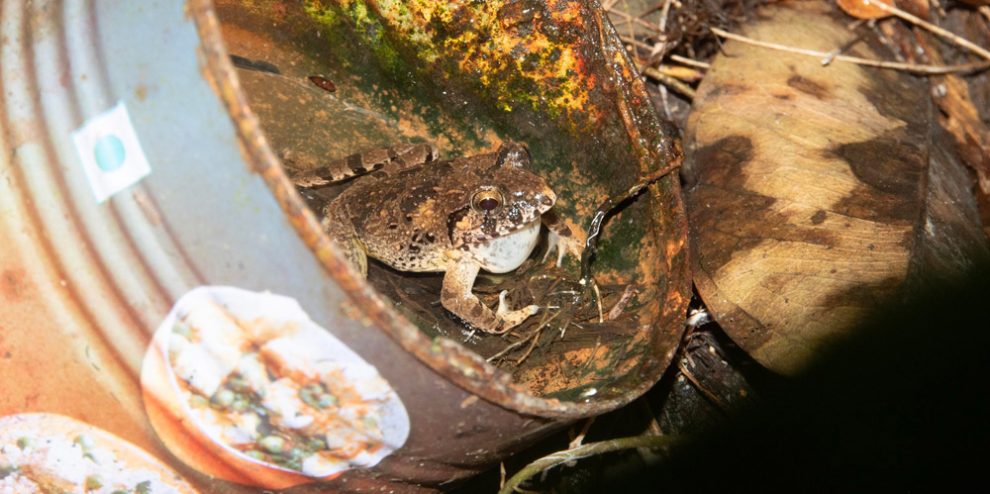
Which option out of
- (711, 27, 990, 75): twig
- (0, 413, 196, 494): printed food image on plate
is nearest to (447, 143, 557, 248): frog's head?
(711, 27, 990, 75): twig

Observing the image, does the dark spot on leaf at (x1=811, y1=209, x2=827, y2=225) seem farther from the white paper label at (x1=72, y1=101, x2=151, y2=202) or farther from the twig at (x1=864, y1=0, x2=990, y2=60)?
the white paper label at (x1=72, y1=101, x2=151, y2=202)

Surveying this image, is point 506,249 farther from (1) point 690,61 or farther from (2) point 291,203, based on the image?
(2) point 291,203

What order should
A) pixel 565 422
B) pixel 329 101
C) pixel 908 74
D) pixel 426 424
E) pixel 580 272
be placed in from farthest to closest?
pixel 908 74, pixel 329 101, pixel 580 272, pixel 565 422, pixel 426 424

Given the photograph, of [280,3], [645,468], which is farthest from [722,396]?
[280,3]

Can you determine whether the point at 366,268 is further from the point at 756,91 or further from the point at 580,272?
the point at 756,91

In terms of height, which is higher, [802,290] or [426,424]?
[426,424]

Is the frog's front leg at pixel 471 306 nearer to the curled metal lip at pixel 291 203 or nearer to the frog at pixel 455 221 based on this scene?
the frog at pixel 455 221
